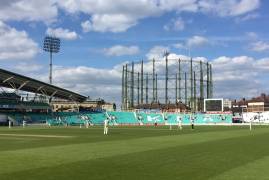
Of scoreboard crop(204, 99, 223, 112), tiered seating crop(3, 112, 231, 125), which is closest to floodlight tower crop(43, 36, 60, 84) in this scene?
tiered seating crop(3, 112, 231, 125)

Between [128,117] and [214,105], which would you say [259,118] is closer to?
[214,105]

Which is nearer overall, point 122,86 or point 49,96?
point 49,96

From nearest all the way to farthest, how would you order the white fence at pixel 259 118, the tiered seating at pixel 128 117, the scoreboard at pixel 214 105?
the tiered seating at pixel 128 117 < the scoreboard at pixel 214 105 < the white fence at pixel 259 118

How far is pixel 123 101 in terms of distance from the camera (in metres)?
165

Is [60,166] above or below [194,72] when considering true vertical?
below

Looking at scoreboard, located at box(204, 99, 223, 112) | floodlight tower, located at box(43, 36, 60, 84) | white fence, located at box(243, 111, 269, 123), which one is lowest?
white fence, located at box(243, 111, 269, 123)

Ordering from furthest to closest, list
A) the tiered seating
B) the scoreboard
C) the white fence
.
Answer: the white fence
the scoreboard
the tiered seating

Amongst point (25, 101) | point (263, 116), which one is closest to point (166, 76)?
point (263, 116)

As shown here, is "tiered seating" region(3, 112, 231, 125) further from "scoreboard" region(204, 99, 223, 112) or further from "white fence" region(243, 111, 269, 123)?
"scoreboard" region(204, 99, 223, 112)

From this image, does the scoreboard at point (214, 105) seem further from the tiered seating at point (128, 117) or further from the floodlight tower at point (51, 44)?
the floodlight tower at point (51, 44)

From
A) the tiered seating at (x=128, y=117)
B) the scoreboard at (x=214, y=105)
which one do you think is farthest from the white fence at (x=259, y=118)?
the scoreboard at (x=214, y=105)

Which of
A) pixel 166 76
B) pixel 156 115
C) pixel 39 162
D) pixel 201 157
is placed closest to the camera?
pixel 39 162

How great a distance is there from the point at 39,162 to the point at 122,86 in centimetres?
14440

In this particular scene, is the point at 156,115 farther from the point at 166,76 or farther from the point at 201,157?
the point at 201,157
